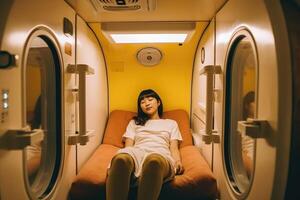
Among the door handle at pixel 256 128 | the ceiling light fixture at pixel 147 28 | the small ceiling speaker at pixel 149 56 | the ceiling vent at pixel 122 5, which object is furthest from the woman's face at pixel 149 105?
the door handle at pixel 256 128

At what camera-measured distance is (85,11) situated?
196 cm

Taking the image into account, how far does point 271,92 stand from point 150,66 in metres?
2.11

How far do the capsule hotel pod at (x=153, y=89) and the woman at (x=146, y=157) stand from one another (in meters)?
0.03

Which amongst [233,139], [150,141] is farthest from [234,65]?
[150,141]

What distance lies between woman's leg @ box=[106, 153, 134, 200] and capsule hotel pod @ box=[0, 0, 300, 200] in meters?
0.09

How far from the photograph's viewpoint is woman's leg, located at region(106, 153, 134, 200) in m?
1.63

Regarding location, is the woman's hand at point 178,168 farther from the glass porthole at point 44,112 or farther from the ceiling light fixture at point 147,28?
the ceiling light fixture at point 147,28

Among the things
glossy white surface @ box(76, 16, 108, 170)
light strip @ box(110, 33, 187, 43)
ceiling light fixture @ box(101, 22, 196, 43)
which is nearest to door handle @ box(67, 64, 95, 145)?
glossy white surface @ box(76, 16, 108, 170)

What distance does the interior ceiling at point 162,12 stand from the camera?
1753mm

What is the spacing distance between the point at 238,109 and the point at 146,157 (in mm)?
674

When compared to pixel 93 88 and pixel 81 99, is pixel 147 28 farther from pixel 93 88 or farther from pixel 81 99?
pixel 81 99

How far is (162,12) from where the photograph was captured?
2002 millimetres

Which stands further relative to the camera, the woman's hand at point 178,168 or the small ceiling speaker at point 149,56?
the small ceiling speaker at point 149,56

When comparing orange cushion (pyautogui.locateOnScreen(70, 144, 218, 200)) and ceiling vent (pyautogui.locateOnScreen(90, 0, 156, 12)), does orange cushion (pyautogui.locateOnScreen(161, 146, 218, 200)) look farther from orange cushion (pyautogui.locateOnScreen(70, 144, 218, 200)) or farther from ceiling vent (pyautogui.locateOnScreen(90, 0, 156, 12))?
ceiling vent (pyautogui.locateOnScreen(90, 0, 156, 12))
